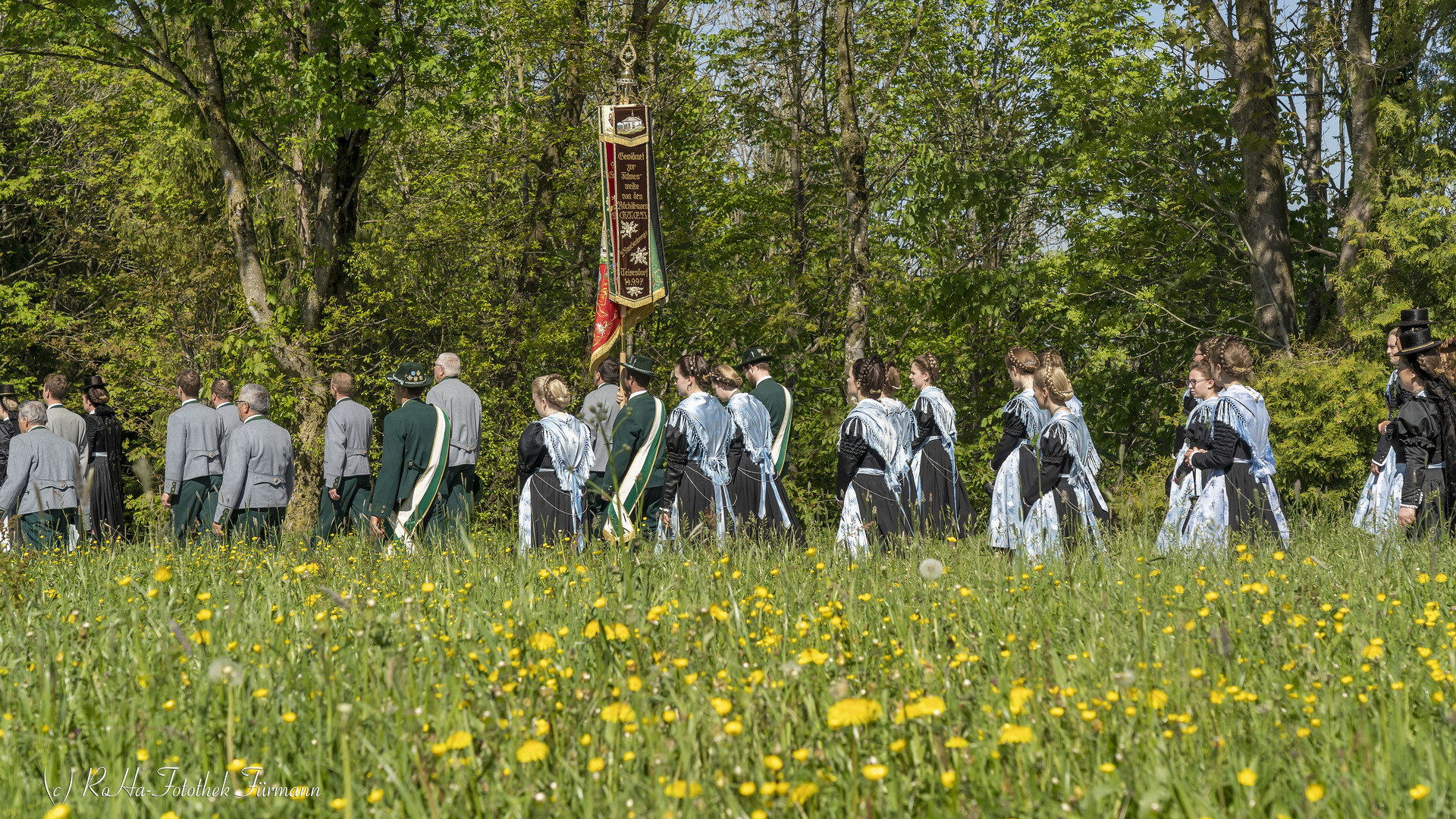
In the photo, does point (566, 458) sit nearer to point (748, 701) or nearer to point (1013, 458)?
point (1013, 458)

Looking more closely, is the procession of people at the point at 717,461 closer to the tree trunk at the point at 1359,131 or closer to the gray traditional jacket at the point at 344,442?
the gray traditional jacket at the point at 344,442

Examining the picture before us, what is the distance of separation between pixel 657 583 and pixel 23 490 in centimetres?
748

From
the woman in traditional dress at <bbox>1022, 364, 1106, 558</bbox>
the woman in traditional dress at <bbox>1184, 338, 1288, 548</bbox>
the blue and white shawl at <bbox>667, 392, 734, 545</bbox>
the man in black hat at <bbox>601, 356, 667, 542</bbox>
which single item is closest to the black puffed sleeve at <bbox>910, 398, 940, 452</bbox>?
the woman in traditional dress at <bbox>1022, 364, 1106, 558</bbox>

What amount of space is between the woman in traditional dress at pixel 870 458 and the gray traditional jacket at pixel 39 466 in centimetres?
618

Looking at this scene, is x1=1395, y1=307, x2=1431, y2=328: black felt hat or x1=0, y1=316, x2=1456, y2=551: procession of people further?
x1=1395, y1=307, x2=1431, y2=328: black felt hat

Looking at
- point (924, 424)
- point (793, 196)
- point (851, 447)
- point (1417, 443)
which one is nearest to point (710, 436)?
point (851, 447)

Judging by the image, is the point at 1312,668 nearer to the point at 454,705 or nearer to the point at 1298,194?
the point at 454,705

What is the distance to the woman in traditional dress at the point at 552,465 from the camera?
8578mm

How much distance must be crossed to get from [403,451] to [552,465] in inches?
54.0

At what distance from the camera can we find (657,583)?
4.54 meters

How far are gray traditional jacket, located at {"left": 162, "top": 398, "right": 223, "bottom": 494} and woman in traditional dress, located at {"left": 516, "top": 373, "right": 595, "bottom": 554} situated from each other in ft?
10.8

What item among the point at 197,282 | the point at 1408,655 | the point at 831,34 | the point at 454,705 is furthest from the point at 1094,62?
the point at 454,705

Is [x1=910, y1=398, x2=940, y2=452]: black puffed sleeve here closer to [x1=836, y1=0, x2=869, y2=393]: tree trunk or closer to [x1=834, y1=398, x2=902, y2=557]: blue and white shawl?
[x1=834, y1=398, x2=902, y2=557]: blue and white shawl

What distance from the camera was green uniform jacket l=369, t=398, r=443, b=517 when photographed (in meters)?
9.18
